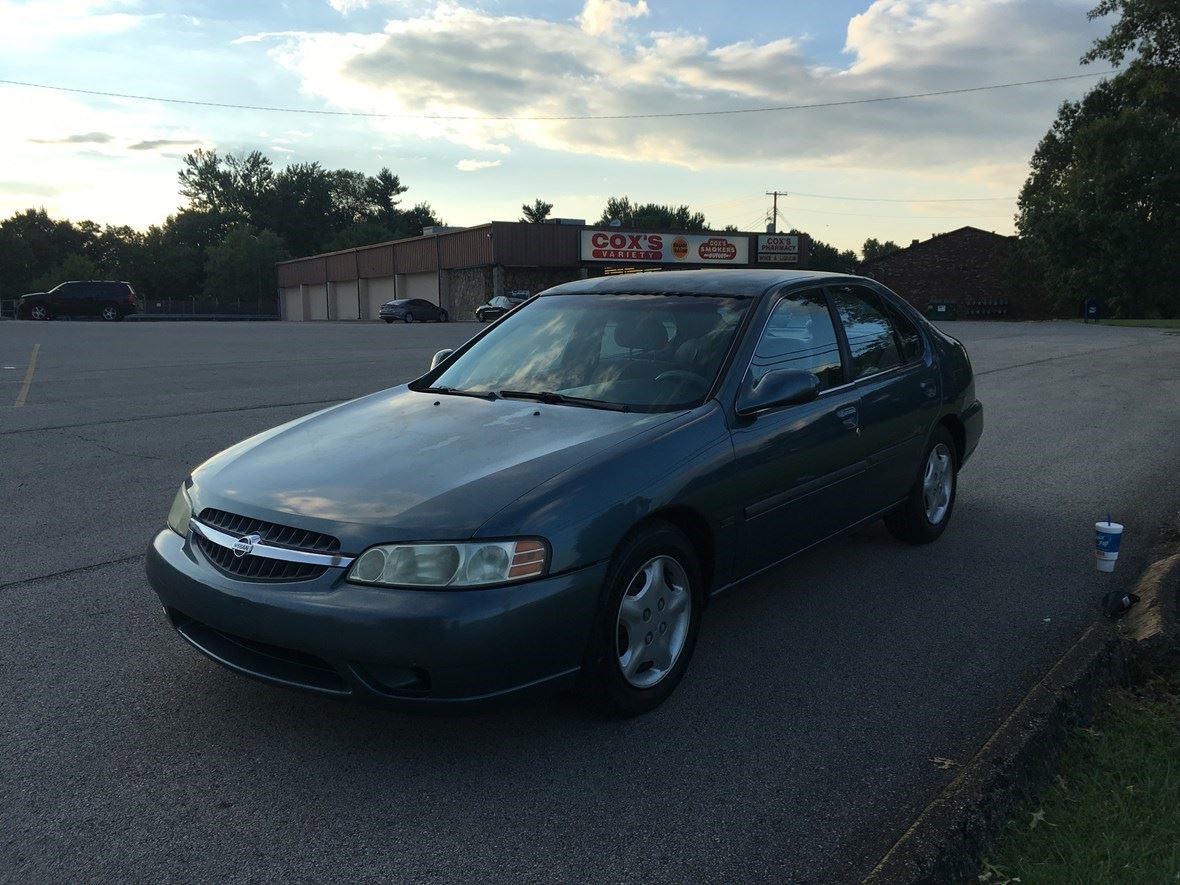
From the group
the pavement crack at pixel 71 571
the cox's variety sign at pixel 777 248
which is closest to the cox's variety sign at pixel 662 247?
the cox's variety sign at pixel 777 248

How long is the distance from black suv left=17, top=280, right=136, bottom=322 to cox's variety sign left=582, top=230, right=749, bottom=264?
22.9 meters

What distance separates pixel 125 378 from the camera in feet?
47.4

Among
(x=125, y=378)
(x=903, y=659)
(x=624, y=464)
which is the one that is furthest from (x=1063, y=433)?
(x=125, y=378)

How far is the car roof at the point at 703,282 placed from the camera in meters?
4.44

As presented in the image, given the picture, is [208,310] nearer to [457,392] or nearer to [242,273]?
[242,273]

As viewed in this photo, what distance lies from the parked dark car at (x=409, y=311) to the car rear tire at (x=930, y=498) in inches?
1794

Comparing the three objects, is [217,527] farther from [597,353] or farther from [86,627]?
[597,353]

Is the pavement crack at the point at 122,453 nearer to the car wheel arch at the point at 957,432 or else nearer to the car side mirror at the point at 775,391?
the car side mirror at the point at 775,391

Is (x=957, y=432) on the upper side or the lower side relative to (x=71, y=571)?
upper

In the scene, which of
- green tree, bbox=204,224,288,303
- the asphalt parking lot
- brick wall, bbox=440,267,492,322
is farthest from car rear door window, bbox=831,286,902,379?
green tree, bbox=204,224,288,303

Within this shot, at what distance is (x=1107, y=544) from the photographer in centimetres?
491

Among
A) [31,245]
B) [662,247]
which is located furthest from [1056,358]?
[31,245]

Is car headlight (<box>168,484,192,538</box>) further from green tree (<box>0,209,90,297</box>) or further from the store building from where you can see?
green tree (<box>0,209,90,297</box>)

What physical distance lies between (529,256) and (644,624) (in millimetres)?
49755
